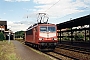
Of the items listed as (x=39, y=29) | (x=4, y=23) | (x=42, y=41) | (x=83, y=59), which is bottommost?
(x=83, y=59)

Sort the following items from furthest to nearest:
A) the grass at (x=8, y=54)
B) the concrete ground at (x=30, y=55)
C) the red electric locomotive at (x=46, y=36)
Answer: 1. the red electric locomotive at (x=46, y=36)
2. the concrete ground at (x=30, y=55)
3. the grass at (x=8, y=54)

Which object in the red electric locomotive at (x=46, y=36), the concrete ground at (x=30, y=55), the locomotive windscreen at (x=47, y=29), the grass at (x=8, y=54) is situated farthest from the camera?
the locomotive windscreen at (x=47, y=29)

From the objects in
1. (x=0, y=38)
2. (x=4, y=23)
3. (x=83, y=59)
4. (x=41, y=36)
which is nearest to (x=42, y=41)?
(x=41, y=36)

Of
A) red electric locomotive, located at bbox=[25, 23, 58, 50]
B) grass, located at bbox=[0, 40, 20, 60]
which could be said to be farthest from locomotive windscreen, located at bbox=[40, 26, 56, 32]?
grass, located at bbox=[0, 40, 20, 60]

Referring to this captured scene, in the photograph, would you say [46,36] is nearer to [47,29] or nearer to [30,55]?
[47,29]

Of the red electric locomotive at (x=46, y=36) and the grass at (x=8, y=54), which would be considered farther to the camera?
the red electric locomotive at (x=46, y=36)

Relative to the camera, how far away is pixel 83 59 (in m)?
14.8

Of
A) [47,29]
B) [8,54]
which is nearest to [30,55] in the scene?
[8,54]

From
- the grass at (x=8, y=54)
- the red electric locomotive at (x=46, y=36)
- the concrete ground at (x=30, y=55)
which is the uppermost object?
the red electric locomotive at (x=46, y=36)

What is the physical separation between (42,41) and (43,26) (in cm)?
182

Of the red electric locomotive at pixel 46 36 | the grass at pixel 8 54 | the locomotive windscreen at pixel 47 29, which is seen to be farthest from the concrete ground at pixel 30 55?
the locomotive windscreen at pixel 47 29

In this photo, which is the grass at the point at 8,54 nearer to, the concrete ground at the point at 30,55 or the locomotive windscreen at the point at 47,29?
the concrete ground at the point at 30,55

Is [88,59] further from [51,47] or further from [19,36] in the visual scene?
[19,36]

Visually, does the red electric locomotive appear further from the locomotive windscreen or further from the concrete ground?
the concrete ground
